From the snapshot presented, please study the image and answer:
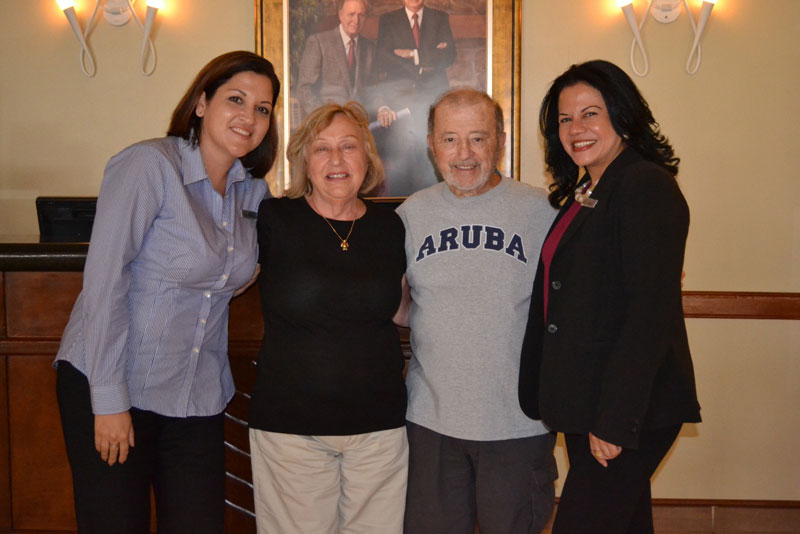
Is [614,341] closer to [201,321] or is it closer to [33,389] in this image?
[201,321]

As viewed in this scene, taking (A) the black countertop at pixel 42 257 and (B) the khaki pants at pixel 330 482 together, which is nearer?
(B) the khaki pants at pixel 330 482

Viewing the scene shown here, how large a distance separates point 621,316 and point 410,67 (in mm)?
2111

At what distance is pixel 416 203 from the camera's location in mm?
2000

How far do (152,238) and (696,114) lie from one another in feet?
8.82

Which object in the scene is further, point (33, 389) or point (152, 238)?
point (33, 389)

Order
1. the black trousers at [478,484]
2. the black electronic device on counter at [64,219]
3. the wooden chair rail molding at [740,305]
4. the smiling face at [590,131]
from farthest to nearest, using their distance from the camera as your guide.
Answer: the wooden chair rail molding at [740,305] < the black electronic device on counter at [64,219] < the black trousers at [478,484] < the smiling face at [590,131]

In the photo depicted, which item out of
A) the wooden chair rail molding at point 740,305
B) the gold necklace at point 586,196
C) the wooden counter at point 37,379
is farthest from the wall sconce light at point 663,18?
the wooden counter at point 37,379

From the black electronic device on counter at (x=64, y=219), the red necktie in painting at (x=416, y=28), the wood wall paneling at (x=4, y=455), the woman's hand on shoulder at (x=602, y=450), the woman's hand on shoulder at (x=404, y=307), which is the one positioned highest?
the red necktie in painting at (x=416, y=28)

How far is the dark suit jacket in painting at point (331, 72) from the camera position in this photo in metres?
3.25

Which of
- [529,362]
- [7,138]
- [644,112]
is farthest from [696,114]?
[7,138]

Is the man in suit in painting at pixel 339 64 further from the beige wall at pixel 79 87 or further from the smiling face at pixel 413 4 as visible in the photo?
the beige wall at pixel 79 87

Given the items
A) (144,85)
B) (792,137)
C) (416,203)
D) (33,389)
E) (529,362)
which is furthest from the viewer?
(144,85)

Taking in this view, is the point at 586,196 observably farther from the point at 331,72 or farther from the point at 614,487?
the point at 331,72

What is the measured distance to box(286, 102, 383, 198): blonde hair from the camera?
1.90 meters
